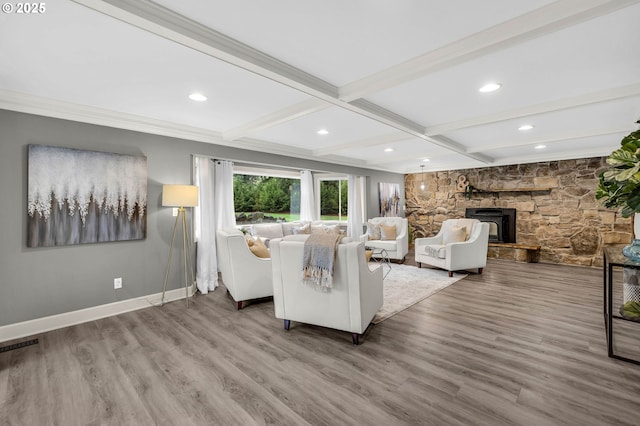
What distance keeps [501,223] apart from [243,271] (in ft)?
20.6

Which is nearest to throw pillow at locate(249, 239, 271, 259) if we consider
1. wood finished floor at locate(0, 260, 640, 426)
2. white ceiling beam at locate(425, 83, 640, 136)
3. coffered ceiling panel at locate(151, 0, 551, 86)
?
wood finished floor at locate(0, 260, 640, 426)

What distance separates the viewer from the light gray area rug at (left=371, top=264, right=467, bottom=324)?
3.55 meters

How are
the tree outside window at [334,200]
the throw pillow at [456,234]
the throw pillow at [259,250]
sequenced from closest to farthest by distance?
the throw pillow at [259,250], the throw pillow at [456,234], the tree outside window at [334,200]

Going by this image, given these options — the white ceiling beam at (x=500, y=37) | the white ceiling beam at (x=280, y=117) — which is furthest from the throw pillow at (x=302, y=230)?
the white ceiling beam at (x=500, y=37)

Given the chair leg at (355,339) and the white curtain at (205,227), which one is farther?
the white curtain at (205,227)

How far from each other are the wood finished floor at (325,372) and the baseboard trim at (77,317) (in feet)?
0.40

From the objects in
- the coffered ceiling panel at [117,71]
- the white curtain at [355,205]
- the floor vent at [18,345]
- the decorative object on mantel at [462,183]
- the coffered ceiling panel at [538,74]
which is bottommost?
the floor vent at [18,345]

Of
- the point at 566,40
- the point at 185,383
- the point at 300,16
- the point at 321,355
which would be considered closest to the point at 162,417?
the point at 185,383

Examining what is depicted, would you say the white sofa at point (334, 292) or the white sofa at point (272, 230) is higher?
the white sofa at point (272, 230)

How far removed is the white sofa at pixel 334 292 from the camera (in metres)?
2.57

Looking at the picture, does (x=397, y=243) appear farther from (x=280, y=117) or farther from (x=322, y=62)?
(x=322, y=62)

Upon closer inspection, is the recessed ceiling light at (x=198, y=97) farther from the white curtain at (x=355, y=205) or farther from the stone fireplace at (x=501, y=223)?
the stone fireplace at (x=501, y=223)

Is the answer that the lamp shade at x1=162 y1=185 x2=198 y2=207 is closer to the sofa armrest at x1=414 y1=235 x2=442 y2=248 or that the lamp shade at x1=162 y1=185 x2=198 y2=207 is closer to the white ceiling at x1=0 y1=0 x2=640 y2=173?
the white ceiling at x1=0 y1=0 x2=640 y2=173

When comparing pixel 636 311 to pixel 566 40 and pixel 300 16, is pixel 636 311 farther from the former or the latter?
pixel 300 16
